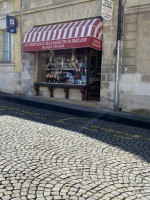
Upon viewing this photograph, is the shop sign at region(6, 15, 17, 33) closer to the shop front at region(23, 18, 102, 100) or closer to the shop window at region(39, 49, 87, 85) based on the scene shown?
the shop front at region(23, 18, 102, 100)

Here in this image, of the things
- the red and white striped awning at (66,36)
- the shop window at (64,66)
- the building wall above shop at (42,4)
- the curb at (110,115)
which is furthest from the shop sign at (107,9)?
the curb at (110,115)

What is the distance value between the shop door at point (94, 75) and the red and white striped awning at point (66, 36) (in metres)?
1.53

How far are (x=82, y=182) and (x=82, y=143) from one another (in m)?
1.94

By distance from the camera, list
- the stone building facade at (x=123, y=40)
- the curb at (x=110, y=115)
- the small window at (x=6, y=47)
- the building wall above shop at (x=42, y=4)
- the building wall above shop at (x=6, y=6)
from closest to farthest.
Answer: the curb at (x=110, y=115), the stone building facade at (x=123, y=40), the building wall above shop at (x=42, y=4), the building wall above shop at (x=6, y=6), the small window at (x=6, y=47)

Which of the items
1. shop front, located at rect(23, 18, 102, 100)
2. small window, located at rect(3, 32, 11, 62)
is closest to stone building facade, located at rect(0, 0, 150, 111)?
shop front, located at rect(23, 18, 102, 100)

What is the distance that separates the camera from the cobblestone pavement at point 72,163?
10.1ft

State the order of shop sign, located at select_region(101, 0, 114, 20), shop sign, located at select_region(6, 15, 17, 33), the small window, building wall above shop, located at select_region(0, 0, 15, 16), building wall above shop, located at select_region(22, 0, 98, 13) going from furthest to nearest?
the small window
building wall above shop, located at select_region(0, 0, 15, 16)
shop sign, located at select_region(6, 15, 17, 33)
building wall above shop, located at select_region(22, 0, 98, 13)
shop sign, located at select_region(101, 0, 114, 20)

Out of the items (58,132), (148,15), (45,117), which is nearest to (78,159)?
(58,132)

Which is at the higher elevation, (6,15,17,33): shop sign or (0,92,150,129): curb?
(6,15,17,33): shop sign

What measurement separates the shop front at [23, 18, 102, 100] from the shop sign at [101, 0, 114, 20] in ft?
2.78

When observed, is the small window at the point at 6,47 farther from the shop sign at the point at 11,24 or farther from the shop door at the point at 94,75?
the shop door at the point at 94,75

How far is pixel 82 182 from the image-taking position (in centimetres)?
333

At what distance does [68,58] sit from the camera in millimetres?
12234

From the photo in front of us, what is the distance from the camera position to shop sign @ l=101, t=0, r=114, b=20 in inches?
358
